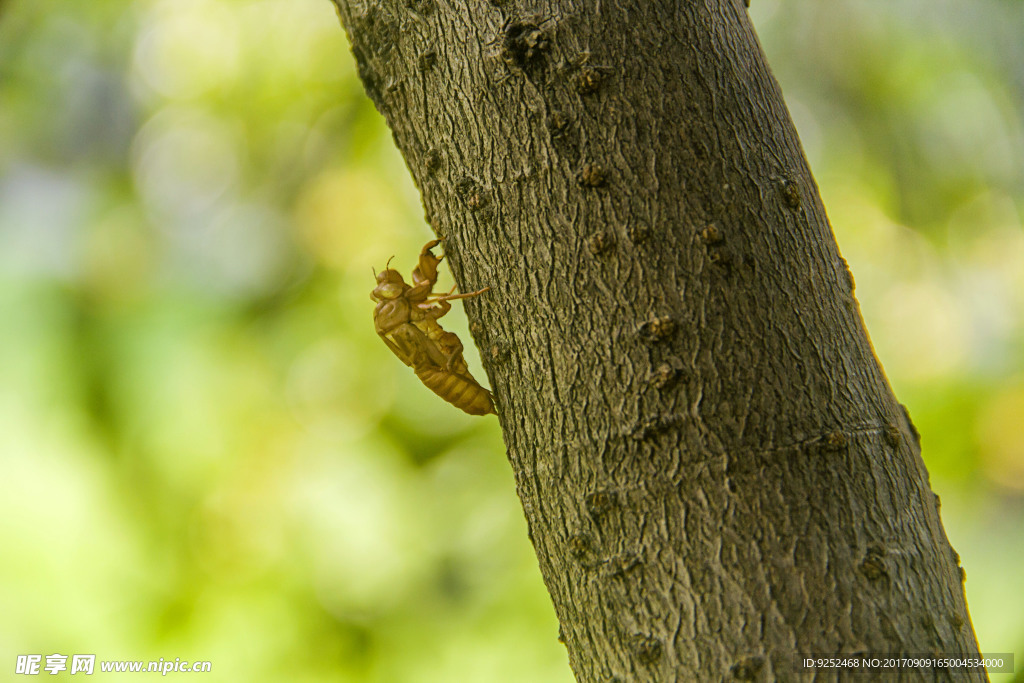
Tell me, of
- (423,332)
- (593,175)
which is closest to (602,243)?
(593,175)

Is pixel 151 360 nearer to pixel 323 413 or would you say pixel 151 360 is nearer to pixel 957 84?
pixel 323 413

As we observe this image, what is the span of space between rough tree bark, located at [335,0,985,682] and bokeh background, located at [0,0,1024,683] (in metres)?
2.69

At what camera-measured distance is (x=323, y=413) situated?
3910mm

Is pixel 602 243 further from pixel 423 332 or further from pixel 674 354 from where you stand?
pixel 423 332

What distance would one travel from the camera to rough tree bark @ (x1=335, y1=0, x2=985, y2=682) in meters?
1.02

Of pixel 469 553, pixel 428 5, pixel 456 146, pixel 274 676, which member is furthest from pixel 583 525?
pixel 274 676

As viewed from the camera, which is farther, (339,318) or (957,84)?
(339,318)

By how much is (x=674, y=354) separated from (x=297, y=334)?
3225 mm

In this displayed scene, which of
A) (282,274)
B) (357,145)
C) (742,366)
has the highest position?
(357,145)

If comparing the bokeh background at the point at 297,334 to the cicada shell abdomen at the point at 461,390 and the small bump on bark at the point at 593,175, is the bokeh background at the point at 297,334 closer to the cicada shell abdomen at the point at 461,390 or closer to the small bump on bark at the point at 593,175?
the cicada shell abdomen at the point at 461,390

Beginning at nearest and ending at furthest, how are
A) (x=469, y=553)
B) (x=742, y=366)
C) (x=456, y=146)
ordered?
(x=742, y=366) → (x=456, y=146) → (x=469, y=553)

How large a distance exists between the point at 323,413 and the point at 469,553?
1125mm

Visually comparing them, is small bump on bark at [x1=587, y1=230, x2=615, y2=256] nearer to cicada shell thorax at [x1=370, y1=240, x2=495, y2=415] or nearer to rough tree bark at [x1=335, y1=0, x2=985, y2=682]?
rough tree bark at [x1=335, y1=0, x2=985, y2=682]

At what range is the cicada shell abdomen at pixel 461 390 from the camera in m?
1.75
